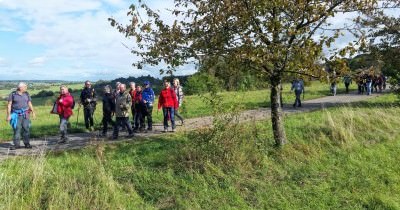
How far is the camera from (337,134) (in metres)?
12.0

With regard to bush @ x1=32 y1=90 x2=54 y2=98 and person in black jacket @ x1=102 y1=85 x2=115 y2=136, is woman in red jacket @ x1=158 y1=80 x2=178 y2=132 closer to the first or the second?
person in black jacket @ x1=102 y1=85 x2=115 y2=136

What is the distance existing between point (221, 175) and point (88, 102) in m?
9.01

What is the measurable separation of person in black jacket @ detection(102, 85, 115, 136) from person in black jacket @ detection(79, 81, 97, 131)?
1.66 metres

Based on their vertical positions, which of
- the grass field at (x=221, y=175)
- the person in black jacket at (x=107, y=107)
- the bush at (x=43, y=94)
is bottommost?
the grass field at (x=221, y=175)

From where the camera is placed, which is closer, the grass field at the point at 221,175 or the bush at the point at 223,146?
the grass field at the point at 221,175

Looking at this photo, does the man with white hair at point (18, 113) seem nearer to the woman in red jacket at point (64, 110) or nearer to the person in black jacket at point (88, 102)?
the woman in red jacket at point (64, 110)

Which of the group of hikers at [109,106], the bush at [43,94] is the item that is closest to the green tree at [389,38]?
the group of hikers at [109,106]

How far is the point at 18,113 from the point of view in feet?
41.7

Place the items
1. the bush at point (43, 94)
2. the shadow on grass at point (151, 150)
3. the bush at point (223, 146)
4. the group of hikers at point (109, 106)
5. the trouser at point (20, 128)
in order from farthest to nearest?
the bush at point (43, 94)
the group of hikers at point (109, 106)
the trouser at point (20, 128)
the shadow on grass at point (151, 150)
the bush at point (223, 146)

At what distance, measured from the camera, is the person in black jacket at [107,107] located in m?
14.6

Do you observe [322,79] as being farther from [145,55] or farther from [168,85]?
[168,85]

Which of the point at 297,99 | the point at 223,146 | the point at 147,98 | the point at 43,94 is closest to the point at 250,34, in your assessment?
the point at 223,146

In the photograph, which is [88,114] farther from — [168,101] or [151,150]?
[151,150]

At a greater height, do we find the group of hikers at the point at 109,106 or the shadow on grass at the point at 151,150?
the group of hikers at the point at 109,106
